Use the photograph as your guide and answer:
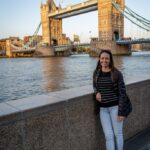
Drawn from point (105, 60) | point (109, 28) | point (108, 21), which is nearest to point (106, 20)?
point (108, 21)

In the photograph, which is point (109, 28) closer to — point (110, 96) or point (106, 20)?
point (106, 20)

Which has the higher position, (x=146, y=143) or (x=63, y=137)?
(x=63, y=137)

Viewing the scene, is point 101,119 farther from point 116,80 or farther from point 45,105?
point 45,105

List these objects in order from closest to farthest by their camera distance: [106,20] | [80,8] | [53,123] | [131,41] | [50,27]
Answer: [53,123] → [131,41] → [106,20] → [80,8] → [50,27]

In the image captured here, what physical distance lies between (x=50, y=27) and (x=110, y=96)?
78.3m

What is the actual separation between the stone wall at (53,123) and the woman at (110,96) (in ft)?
0.48

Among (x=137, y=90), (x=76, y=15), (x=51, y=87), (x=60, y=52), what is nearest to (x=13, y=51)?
(x=60, y=52)

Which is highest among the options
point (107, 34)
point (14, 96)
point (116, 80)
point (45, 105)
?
point (107, 34)

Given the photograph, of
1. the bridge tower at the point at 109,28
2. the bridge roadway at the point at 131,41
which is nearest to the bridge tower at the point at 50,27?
the bridge tower at the point at 109,28

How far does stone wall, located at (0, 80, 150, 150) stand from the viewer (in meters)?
1.75

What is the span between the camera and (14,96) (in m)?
12.3

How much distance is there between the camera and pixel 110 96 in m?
2.21

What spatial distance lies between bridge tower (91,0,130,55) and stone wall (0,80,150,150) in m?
50.8

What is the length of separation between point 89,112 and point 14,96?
34.1 feet
